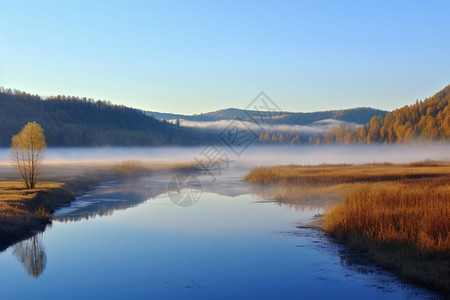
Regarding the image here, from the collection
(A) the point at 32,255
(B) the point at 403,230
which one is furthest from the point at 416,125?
(A) the point at 32,255

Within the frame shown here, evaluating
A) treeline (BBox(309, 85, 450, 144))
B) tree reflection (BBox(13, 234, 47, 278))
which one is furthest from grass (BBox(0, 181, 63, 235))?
treeline (BBox(309, 85, 450, 144))

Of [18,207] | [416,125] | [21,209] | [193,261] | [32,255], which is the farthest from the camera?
[416,125]

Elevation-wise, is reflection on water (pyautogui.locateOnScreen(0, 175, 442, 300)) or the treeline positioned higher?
the treeline

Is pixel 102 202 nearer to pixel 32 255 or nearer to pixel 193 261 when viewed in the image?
pixel 32 255

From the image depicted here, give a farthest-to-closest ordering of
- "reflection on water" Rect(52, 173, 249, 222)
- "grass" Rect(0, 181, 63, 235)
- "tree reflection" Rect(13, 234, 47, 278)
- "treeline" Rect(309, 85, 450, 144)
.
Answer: "treeline" Rect(309, 85, 450, 144)
"reflection on water" Rect(52, 173, 249, 222)
"grass" Rect(0, 181, 63, 235)
"tree reflection" Rect(13, 234, 47, 278)

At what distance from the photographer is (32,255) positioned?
19.4 m

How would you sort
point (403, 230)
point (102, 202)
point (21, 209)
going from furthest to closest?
point (102, 202) → point (21, 209) → point (403, 230)

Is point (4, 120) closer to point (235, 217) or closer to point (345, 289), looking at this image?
point (235, 217)

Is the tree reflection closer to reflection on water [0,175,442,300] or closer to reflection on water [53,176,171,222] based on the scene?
reflection on water [0,175,442,300]

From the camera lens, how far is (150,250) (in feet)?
67.3

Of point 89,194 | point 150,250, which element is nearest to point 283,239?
point 150,250

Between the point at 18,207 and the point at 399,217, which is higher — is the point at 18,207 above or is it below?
below

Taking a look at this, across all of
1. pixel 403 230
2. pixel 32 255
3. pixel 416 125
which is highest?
pixel 416 125

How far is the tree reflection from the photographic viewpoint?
57.3 ft
